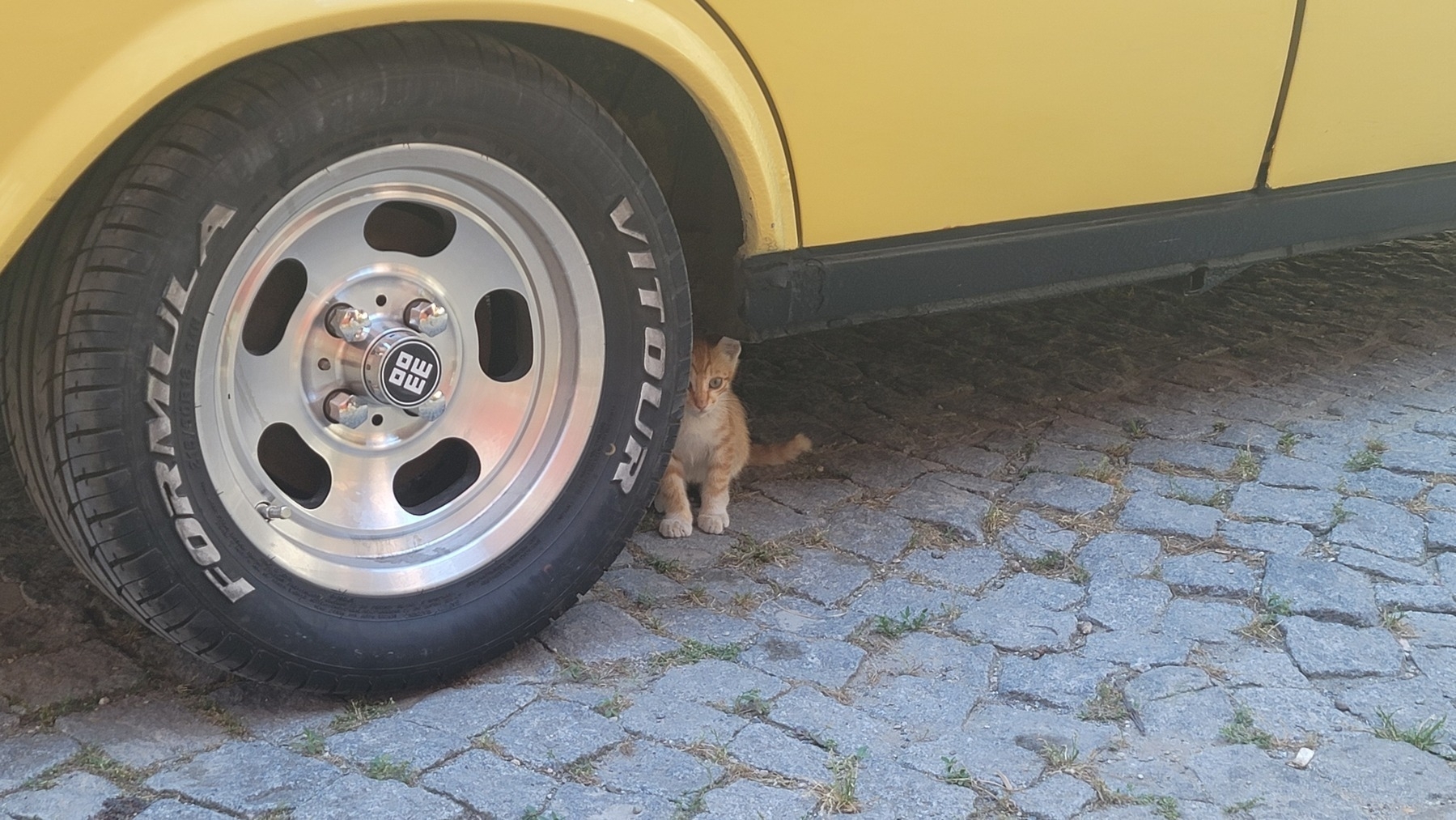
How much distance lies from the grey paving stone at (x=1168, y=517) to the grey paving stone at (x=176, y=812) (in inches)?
87.2

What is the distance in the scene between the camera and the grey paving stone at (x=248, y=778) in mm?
2055

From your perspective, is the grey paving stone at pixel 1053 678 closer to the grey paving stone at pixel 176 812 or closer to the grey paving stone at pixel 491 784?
the grey paving stone at pixel 491 784

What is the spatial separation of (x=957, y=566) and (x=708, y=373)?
37.9 inches

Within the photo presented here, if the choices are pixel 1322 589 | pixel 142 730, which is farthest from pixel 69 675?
pixel 1322 589

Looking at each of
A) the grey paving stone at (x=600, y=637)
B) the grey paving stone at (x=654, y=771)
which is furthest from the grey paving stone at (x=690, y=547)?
the grey paving stone at (x=654, y=771)

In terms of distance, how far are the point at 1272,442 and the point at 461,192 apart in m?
2.57

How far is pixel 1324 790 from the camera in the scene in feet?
7.04

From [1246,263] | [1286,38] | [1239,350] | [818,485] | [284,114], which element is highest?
[1286,38]

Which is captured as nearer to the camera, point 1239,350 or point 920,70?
point 920,70

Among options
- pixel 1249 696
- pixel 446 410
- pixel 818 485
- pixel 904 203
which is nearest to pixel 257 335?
pixel 446 410

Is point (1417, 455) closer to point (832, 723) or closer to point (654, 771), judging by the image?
point (832, 723)

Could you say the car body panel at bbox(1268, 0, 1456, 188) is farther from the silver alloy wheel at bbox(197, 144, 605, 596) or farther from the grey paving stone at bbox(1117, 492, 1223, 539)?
the silver alloy wheel at bbox(197, 144, 605, 596)

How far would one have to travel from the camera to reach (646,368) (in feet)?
8.34

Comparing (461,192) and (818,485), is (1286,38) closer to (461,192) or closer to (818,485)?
(818,485)
